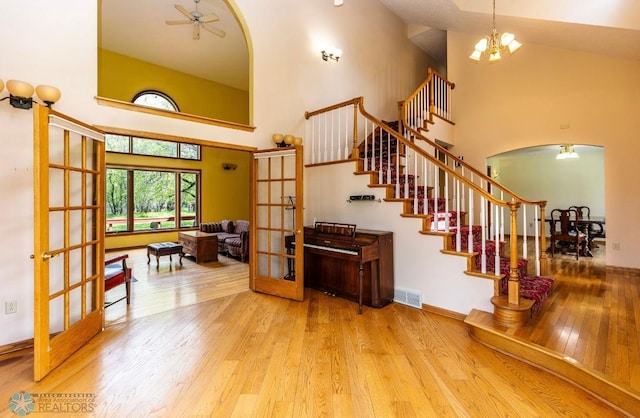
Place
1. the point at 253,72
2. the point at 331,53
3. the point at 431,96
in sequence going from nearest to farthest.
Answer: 1. the point at 253,72
2. the point at 331,53
3. the point at 431,96

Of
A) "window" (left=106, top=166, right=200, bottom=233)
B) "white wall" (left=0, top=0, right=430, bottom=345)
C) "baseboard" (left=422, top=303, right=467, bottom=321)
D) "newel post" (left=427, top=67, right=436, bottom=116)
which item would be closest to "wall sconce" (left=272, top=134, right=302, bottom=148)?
"white wall" (left=0, top=0, right=430, bottom=345)

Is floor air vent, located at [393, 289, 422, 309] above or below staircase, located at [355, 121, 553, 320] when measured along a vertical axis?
below

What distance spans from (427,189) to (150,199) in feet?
23.6

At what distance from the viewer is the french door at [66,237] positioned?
2.11 m

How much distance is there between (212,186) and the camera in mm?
8828

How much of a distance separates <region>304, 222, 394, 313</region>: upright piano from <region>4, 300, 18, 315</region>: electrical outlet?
9.44 feet

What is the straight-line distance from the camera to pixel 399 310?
3.46 metres

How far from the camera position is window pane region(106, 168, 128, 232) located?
7.43m

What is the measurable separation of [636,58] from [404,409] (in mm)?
6348

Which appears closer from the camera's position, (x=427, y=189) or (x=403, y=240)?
(x=403, y=240)

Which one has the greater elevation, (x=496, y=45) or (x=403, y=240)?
(x=496, y=45)

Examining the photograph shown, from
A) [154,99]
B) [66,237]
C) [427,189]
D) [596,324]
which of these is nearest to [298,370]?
[66,237]

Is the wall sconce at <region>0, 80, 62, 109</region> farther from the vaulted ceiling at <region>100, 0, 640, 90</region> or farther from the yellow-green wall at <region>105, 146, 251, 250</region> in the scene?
the yellow-green wall at <region>105, 146, 251, 250</region>

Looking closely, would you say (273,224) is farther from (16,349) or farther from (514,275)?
(514,275)
